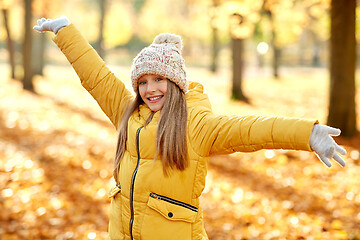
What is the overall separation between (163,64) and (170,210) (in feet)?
2.83

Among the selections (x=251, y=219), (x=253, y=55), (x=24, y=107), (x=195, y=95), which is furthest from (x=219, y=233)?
(x=253, y=55)

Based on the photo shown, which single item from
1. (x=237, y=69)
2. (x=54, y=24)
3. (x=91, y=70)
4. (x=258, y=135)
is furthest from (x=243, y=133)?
(x=237, y=69)

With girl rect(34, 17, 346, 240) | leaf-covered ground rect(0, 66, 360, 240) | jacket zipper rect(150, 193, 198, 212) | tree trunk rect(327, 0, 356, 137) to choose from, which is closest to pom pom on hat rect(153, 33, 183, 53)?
girl rect(34, 17, 346, 240)

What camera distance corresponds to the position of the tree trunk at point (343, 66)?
25.2ft

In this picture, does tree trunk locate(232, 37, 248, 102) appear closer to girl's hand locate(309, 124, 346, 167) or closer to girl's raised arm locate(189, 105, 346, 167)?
girl's raised arm locate(189, 105, 346, 167)

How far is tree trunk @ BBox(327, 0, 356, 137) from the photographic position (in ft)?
25.2

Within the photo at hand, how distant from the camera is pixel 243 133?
6.64 ft

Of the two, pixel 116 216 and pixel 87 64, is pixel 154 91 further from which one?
pixel 116 216

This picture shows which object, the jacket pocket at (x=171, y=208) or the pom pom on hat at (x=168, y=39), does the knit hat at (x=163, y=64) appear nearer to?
the pom pom on hat at (x=168, y=39)

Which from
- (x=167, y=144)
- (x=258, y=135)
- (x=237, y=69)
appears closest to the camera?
(x=258, y=135)

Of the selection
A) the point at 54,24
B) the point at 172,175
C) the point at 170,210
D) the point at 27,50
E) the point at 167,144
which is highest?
the point at 54,24

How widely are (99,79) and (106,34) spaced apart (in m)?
36.0

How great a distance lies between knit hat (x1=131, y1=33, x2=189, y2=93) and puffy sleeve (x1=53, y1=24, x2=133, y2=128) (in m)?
0.25

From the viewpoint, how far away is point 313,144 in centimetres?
183
